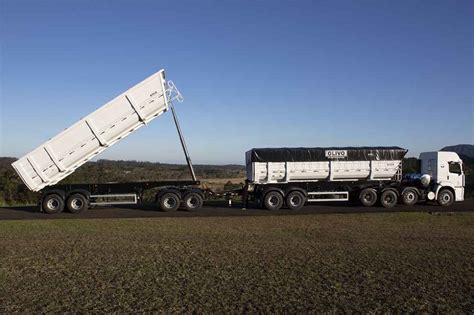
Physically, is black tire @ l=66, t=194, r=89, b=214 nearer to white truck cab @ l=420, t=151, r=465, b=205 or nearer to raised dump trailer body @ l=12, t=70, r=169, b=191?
raised dump trailer body @ l=12, t=70, r=169, b=191

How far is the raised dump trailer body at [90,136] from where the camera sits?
A: 64.0 feet

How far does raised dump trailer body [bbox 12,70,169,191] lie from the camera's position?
1950cm

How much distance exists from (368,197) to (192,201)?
28.4ft

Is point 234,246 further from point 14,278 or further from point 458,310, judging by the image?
point 458,310

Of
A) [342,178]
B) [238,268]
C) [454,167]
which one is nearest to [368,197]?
[342,178]

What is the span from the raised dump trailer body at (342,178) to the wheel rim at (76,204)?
7980 millimetres

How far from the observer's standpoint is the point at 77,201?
2062 centimetres

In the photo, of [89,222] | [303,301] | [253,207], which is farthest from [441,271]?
[253,207]

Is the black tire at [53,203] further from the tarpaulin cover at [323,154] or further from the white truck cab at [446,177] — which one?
the white truck cab at [446,177]

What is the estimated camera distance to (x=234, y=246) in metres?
11.3

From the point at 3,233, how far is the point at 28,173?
5.98 meters

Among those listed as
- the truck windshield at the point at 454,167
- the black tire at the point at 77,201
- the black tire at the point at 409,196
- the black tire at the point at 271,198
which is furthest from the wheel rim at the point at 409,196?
the black tire at the point at 77,201

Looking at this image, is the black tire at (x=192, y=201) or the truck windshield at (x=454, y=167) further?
the truck windshield at (x=454, y=167)

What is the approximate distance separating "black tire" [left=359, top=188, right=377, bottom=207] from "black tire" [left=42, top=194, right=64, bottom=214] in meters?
14.2
